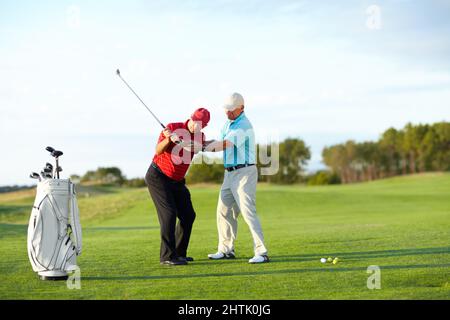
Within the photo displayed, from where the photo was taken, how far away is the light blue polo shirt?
30.2 ft

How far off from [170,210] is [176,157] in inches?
32.6

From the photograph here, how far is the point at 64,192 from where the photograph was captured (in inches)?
324

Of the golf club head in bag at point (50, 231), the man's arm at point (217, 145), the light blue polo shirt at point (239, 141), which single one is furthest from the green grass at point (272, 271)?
the man's arm at point (217, 145)

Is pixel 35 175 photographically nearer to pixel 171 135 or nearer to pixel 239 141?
pixel 171 135

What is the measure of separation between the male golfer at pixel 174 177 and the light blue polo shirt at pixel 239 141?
406 millimetres

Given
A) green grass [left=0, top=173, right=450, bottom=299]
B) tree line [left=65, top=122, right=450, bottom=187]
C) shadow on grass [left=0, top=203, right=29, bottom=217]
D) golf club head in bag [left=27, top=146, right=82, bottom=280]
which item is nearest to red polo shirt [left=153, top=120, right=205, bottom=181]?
green grass [left=0, top=173, right=450, bottom=299]

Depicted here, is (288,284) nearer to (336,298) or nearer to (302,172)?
(336,298)

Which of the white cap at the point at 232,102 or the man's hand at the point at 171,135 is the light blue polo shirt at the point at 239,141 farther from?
the man's hand at the point at 171,135

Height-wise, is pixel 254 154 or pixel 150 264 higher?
pixel 254 154

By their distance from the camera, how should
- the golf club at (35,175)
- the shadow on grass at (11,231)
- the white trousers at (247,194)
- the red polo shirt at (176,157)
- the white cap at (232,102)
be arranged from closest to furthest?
the golf club at (35,175) < the red polo shirt at (176,157) < the white cap at (232,102) < the white trousers at (247,194) < the shadow on grass at (11,231)

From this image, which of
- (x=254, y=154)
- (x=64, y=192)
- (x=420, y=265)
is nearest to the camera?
(x=64, y=192)

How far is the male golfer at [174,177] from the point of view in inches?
358

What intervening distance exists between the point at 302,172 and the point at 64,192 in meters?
45.1
